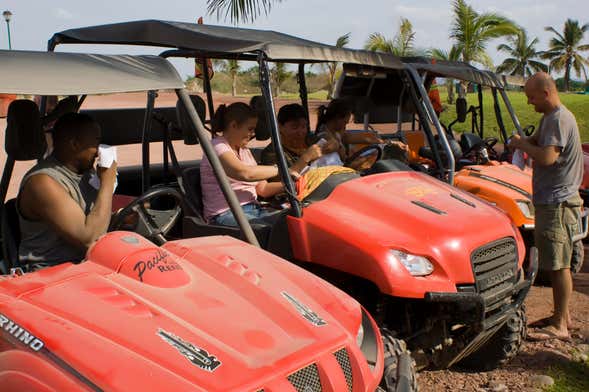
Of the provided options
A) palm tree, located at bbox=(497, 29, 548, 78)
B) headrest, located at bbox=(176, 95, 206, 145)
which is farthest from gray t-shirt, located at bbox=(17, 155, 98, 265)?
palm tree, located at bbox=(497, 29, 548, 78)

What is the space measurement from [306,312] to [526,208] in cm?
355

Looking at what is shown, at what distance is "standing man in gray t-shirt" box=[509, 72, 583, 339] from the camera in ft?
15.1

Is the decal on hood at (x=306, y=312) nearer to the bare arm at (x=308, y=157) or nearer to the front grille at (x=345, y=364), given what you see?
the front grille at (x=345, y=364)

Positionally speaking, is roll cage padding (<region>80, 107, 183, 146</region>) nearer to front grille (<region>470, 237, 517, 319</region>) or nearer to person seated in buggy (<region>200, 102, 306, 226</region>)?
person seated in buggy (<region>200, 102, 306, 226</region>)

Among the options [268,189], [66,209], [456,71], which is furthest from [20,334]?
[456,71]

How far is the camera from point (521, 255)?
390 cm

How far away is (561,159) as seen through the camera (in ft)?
15.2

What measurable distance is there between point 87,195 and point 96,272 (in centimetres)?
78

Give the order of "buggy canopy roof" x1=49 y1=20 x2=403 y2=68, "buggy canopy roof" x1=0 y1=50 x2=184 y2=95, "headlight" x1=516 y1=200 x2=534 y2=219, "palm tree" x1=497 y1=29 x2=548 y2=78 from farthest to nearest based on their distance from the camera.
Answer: "palm tree" x1=497 y1=29 x2=548 y2=78
"headlight" x1=516 y1=200 x2=534 y2=219
"buggy canopy roof" x1=49 y1=20 x2=403 y2=68
"buggy canopy roof" x1=0 y1=50 x2=184 y2=95

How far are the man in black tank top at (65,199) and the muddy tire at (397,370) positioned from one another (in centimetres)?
138

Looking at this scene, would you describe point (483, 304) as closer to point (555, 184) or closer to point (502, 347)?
point (502, 347)

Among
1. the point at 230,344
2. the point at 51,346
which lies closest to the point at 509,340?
the point at 230,344

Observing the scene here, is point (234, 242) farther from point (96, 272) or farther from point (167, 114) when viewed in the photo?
point (167, 114)

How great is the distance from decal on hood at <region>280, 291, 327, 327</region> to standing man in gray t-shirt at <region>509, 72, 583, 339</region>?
277cm
